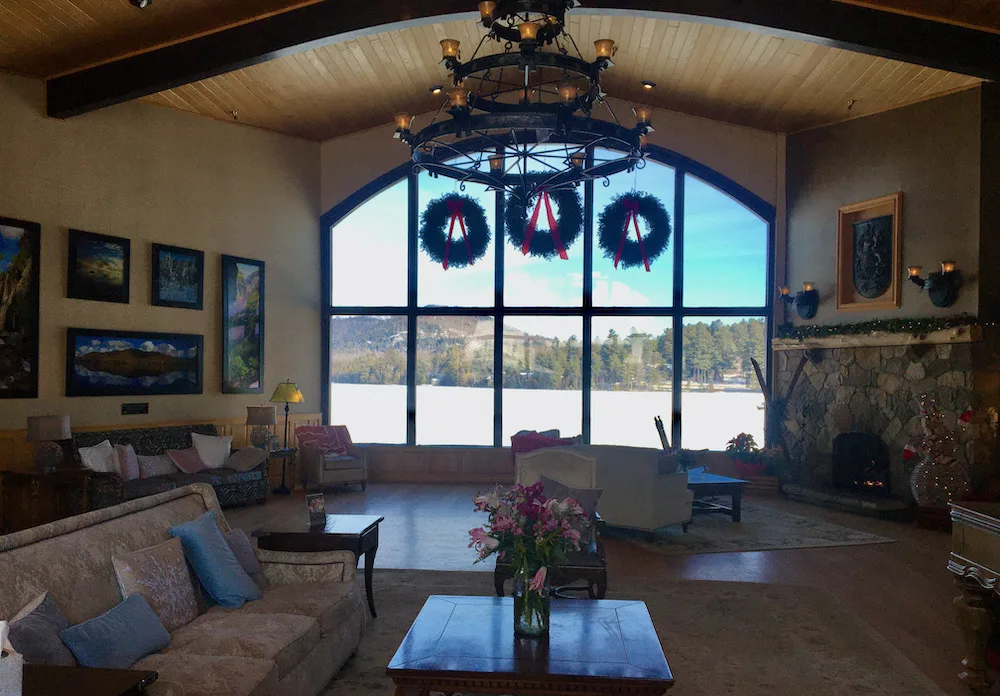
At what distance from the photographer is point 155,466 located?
25.6 feet

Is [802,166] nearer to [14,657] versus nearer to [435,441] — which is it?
[435,441]

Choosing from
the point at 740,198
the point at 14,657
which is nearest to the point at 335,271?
the point at 740,198

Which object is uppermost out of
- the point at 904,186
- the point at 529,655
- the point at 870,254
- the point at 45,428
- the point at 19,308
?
the point at 904,186

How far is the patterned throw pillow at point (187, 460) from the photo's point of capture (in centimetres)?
802

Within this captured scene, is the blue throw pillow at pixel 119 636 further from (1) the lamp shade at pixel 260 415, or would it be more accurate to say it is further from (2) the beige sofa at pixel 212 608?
(1) the lamp shade at pixel 260 415

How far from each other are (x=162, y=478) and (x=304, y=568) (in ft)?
13.6

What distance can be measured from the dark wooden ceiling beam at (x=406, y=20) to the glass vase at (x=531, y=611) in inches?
206

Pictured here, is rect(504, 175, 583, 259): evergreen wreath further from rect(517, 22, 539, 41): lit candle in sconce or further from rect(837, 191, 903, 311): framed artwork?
rect(517, 22, 539, 41): lit candle in sconce

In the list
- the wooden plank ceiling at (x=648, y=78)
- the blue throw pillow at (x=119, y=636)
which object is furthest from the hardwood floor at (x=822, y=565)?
the wooden plank ceiling at (x=648, y=78)

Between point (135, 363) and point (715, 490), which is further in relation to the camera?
point (135, 363)

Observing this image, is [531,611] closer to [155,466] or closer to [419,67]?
[155,466]

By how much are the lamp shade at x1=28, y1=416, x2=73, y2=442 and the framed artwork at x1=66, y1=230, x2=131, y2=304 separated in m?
1.50

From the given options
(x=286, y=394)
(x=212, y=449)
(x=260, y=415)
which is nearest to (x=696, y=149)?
(x=286, y=394)

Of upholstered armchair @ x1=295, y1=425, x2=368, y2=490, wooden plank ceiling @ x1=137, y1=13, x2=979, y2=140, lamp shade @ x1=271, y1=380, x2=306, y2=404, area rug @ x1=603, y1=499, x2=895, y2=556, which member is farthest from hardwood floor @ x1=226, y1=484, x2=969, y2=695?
wooden plank ceiling @ x1=137, y1=13, x2=979, y2=140
